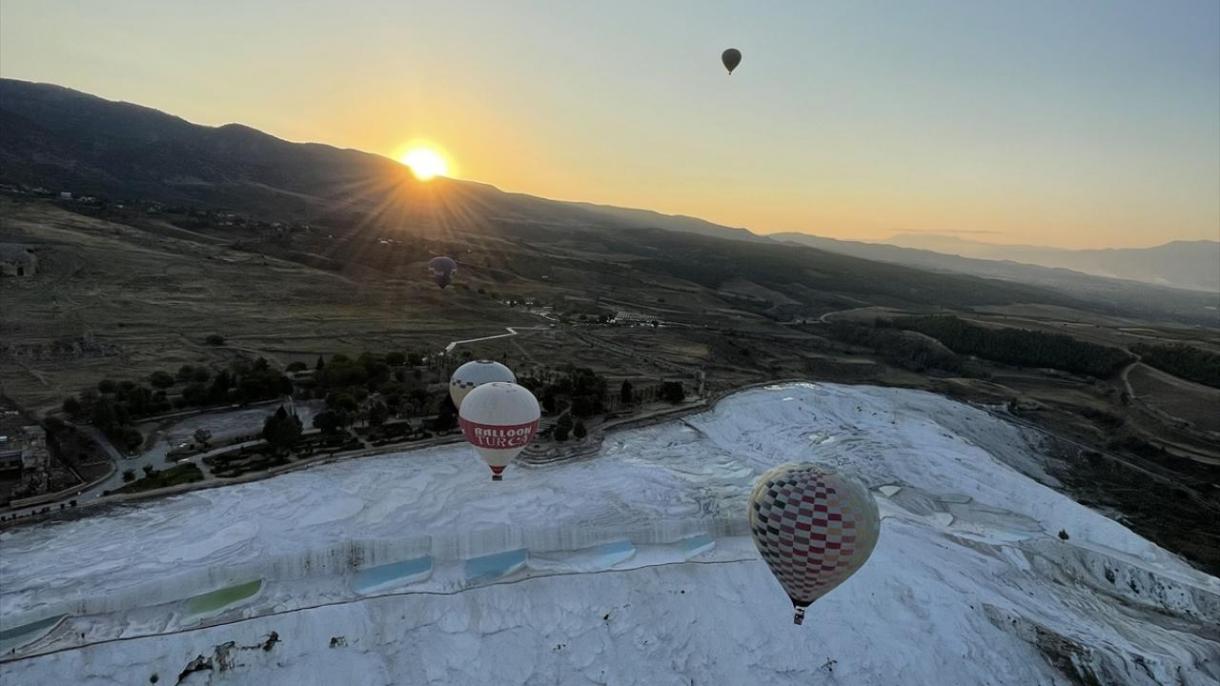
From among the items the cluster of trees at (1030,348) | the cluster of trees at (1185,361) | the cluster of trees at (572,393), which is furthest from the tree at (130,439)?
the cluster of trees at (1185,361)

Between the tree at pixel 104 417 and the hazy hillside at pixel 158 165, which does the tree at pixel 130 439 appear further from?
the hazy hillside at pixel 158 165

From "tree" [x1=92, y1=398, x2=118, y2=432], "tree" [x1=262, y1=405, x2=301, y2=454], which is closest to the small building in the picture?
"tree" [x1=92, y1=398, x2=118, y2=432]

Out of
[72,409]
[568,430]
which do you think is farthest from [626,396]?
A: [72,409]

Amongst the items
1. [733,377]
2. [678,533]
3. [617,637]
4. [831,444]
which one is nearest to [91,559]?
[617,637]

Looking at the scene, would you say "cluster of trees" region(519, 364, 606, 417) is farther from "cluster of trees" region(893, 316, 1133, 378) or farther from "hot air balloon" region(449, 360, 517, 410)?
"cluster of trees" region(893, 316, 1133, 378)

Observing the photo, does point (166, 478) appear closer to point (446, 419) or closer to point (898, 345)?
point (446, 419)
